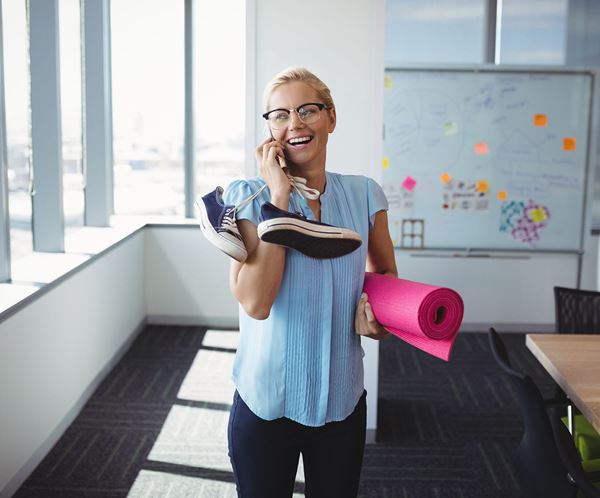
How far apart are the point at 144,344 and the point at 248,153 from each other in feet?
7.00

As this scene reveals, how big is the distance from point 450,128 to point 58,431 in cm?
322

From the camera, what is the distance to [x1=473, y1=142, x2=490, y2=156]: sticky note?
5059 millimetres

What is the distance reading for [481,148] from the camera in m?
5.06

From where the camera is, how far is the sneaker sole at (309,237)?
125 cm

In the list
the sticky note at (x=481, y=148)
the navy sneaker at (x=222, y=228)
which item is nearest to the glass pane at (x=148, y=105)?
the sticky note at (x=481, y=148)

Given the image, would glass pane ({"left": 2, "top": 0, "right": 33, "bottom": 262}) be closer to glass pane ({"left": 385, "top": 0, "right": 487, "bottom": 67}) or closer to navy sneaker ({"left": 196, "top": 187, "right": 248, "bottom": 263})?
navy sneaker ({"left": 196, "top": 187, "right": 248, "bottom": 263})

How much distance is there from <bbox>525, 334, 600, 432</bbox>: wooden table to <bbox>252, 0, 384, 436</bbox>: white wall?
1051 mm

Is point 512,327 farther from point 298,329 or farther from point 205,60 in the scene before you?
point 298,329

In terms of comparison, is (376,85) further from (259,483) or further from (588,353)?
(259,483)

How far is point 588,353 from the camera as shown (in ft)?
8.30

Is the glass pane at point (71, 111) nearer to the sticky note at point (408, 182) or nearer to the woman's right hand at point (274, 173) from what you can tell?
the sticky note at point (408, 182)

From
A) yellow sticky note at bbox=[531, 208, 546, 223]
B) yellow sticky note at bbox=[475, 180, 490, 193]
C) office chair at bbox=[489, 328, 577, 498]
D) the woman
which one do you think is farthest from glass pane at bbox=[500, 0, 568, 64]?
the woman

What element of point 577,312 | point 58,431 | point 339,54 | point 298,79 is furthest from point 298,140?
point 58,431

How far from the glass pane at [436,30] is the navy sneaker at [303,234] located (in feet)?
13.9
